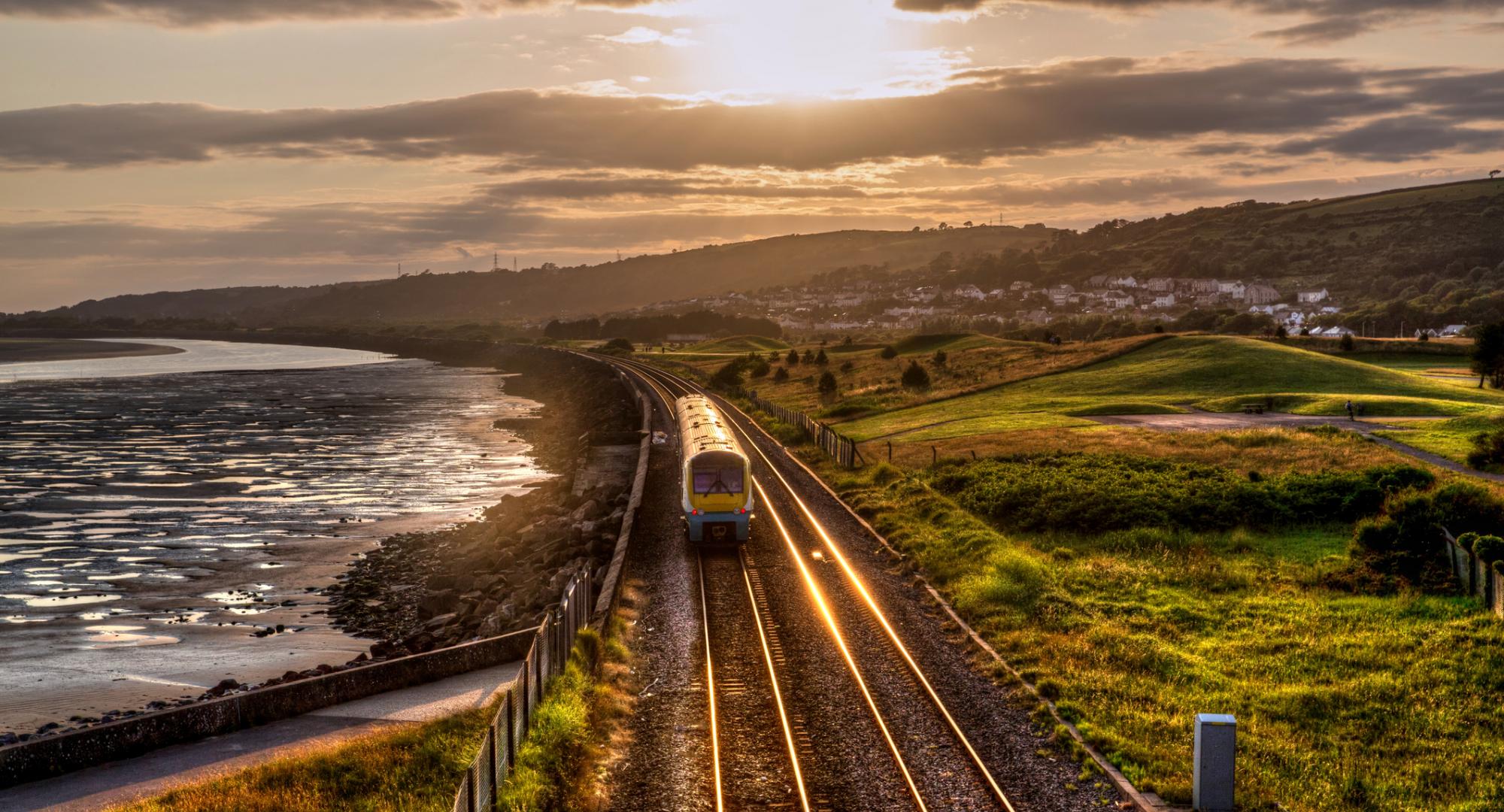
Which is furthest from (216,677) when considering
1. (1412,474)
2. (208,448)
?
(208,448)

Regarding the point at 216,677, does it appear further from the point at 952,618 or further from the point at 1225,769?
the point at 1225,769

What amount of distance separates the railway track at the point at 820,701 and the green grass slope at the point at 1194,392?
32.7m

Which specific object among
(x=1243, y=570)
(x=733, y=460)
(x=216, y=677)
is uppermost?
(x=733, y=460)

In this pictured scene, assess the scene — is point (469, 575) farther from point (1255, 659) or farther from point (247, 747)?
point (1255, 659)

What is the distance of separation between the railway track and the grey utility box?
2.49 meters

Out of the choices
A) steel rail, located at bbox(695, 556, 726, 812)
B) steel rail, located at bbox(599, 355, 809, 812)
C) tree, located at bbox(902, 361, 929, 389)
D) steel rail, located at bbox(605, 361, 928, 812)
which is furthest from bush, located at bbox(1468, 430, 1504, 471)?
tree, located at bbox(902, 361, 929, 389)

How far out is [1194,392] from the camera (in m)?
72.3

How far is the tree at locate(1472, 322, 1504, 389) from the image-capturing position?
6856 centimetres

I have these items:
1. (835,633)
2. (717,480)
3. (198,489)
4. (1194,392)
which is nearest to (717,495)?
(717,480)

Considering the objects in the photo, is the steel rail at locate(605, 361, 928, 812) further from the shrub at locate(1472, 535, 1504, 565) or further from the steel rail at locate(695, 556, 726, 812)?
the shrub at locate(1472, 535, 1504, 565)

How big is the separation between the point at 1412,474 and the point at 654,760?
90.6ft

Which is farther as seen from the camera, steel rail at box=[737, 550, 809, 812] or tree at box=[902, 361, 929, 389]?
tree at box=[902, 361, 929, 389]

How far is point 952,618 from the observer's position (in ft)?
78.6

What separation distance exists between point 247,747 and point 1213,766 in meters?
15.8
